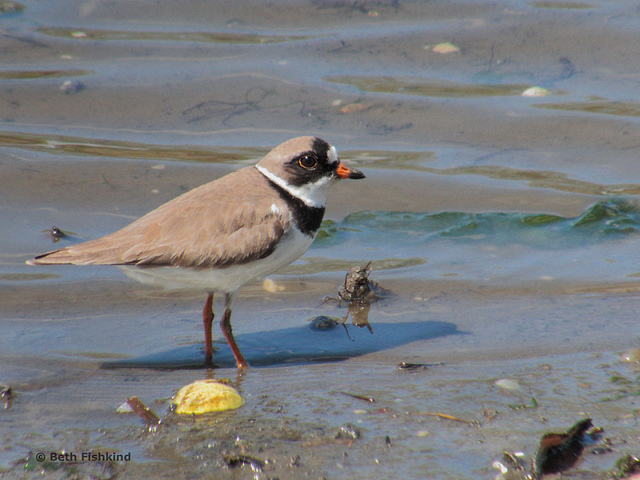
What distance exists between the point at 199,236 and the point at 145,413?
4.33 ft

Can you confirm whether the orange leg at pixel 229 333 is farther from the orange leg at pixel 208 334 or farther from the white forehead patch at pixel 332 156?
the white forehead patch at pixel 332 156

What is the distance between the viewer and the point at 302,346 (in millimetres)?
4855

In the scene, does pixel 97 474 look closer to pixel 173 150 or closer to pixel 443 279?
pixel 443 279

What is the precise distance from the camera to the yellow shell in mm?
3779

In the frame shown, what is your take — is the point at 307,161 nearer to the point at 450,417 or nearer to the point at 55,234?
the point at 450,417

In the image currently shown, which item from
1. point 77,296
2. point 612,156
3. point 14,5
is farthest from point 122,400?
point 14,5

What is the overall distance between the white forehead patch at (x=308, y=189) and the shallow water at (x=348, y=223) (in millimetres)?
785

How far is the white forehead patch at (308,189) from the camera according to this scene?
5.04 m

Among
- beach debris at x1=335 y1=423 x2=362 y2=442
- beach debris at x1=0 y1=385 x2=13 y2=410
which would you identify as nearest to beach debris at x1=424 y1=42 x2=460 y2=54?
beach debris at x1=335 y1=423 x2=362 y2=442

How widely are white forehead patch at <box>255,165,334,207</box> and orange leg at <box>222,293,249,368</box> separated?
30.5 inches

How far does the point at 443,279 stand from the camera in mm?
5750

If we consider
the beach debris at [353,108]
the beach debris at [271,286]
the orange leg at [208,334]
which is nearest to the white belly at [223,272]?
the orange leg at [208,334]

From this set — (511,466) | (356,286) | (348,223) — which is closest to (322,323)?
(356,286)

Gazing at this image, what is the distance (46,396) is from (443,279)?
293 cm
